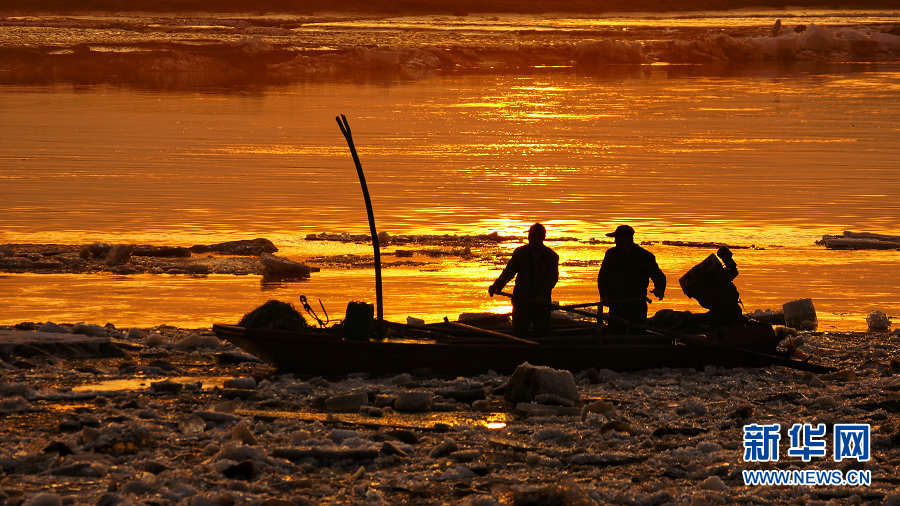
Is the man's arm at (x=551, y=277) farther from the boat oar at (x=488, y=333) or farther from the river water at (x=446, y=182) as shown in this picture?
the river water at (x=446, y=182)

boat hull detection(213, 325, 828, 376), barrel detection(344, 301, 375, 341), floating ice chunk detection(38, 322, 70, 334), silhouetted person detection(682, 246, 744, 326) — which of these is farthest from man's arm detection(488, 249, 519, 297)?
floating ice chunk detection(38, 322, 70, 334)

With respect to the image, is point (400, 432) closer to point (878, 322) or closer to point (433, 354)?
point (433, 354)

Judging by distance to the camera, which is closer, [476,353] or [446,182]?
[476,353]

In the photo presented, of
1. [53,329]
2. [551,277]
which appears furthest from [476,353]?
[53,329]

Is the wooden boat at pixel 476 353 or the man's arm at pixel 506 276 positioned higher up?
the man's arm at pixel 506 276

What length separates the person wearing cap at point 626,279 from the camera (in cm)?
1330

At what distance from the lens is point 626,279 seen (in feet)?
44.4

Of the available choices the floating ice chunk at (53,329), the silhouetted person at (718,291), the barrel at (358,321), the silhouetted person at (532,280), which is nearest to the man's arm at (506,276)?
the silhouetted person at (532,280)

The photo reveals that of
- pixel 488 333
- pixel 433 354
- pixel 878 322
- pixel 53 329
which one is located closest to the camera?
pixel 433 354

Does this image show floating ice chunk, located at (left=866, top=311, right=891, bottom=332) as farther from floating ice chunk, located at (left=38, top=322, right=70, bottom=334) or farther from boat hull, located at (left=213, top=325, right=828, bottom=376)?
floating ice chunk, located at (left=38, top=322, right=70, bottom=334)

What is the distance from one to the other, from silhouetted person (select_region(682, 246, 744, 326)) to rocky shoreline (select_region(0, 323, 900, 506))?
0.61 metres

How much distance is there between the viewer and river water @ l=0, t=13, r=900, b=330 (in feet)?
58.0

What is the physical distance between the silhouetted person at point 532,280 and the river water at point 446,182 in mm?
2799

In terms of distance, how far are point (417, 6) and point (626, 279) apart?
3897 inches
